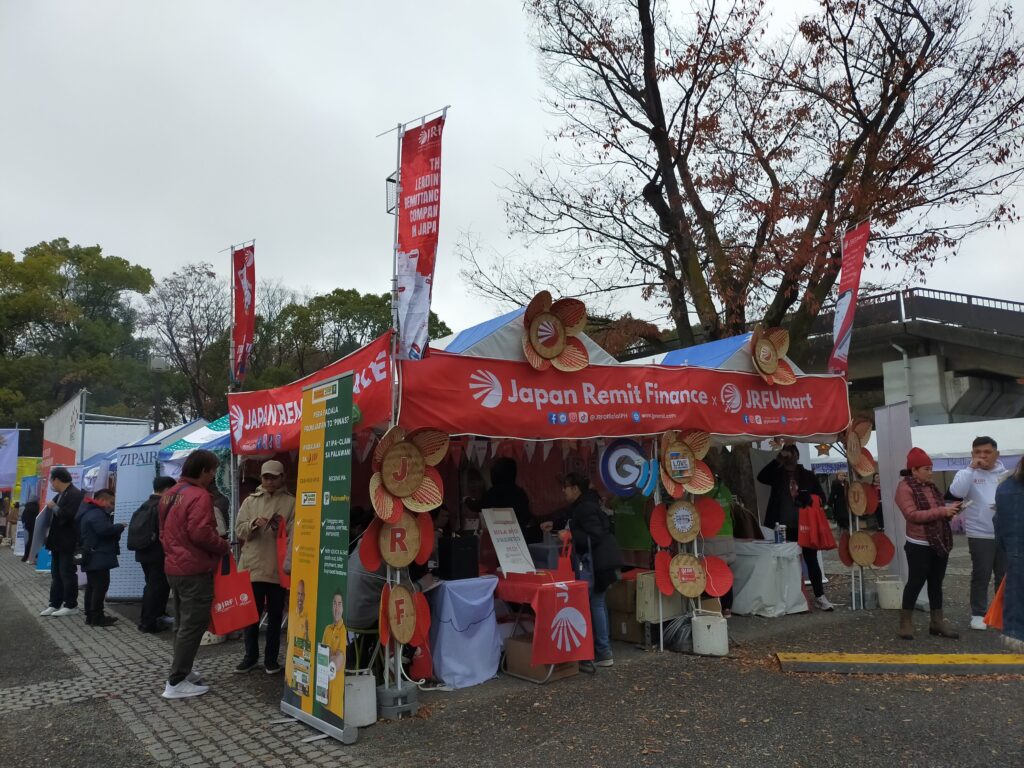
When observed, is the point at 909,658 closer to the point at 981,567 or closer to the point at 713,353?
the point at 981,567

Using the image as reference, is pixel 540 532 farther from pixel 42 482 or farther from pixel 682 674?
pixel 42 482

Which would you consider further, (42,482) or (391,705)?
(42,482)

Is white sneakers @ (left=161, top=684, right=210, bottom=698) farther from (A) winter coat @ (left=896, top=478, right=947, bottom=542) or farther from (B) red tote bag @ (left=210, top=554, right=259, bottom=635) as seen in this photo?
(A) winter coat @ (left=896, top=478, right=947, bottom=542)

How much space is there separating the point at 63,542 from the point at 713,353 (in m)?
8.29

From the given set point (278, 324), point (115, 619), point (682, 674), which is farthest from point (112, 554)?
point (278, 324)

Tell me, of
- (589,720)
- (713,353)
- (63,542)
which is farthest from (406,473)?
(63,542)

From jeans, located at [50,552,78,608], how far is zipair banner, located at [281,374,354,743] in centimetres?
613

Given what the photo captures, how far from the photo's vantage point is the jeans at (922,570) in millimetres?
6531

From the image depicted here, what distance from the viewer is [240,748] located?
4.43 m

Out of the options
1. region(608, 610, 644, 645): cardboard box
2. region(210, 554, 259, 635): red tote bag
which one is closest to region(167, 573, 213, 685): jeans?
region(210, 554, 259, 635): red tote bag

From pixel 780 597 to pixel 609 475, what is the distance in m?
2.84

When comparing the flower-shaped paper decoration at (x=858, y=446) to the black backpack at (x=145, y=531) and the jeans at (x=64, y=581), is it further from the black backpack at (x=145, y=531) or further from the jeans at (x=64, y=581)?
the jeans at (x=64, y=581)

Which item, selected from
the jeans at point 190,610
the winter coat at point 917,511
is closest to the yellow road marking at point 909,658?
the winter coat at point 917,511

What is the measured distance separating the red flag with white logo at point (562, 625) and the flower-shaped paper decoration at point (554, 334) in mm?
→ 1814
